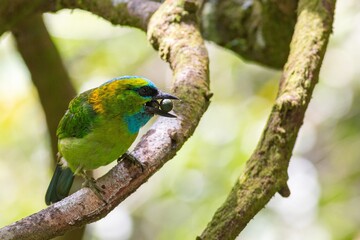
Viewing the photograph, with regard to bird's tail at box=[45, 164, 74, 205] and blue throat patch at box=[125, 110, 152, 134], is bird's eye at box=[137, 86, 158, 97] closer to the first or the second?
blue throat patch at box=[125, 110, 152, 134]

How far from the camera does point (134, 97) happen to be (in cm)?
308

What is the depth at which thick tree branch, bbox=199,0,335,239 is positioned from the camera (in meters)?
2.77

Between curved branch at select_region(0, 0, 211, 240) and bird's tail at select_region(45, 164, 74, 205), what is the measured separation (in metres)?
0.81

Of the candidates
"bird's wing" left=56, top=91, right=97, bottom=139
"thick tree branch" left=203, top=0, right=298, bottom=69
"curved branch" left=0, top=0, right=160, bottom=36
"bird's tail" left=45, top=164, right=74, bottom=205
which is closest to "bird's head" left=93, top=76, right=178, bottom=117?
"bird's wing" left=56, top=91, right=97, bottom=139

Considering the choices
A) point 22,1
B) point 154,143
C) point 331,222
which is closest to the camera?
point 154,143

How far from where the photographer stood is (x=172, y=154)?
279cm

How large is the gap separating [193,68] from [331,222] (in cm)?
300

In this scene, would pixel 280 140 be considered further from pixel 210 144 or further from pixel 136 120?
pixel 210 144

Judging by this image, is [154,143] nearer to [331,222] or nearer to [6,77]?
[331,222]

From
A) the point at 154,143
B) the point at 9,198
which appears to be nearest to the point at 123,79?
the point at 154,143

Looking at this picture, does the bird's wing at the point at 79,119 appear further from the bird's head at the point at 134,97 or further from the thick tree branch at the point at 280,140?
the thick tree branch at the point at 280,140

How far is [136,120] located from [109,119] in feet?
0.44

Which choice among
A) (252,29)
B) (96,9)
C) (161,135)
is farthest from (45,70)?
(161,135)

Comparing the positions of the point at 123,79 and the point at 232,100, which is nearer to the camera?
the point at 123,79
